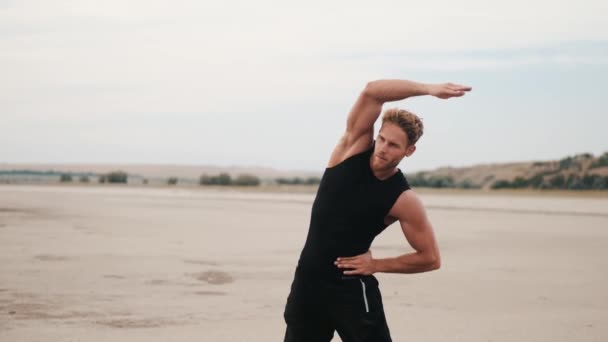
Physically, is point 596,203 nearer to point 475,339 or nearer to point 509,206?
point 509,206

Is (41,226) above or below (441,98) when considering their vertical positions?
below

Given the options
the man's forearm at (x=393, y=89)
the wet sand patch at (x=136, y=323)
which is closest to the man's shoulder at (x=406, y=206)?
the man's forearm at (x=393, y=89)

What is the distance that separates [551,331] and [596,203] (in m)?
29.4

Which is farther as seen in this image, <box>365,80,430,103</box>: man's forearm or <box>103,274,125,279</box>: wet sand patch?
<box>103,274,125,279</box>: wet sand patch

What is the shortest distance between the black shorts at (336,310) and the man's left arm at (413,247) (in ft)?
0.35

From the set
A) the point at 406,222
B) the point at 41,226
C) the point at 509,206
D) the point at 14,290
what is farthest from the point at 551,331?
the point at 509,206

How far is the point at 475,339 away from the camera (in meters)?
8.72

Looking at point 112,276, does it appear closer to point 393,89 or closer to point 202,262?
point 202,262

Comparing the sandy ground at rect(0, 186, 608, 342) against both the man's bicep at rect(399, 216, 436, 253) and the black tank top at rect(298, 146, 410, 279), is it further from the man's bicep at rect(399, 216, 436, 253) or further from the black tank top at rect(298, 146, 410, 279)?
the man's bicep at rect(399, 216, 436, 253)

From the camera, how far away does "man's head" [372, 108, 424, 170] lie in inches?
189

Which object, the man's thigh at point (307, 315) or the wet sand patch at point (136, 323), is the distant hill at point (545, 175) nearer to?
the wet sand patch at point (136, 323)

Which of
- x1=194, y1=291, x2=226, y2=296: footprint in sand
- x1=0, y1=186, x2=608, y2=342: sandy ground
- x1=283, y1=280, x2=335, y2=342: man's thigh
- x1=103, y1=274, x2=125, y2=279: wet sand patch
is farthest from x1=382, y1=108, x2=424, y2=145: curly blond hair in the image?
x1=103, y1=274, x2=125, y2=279: wet sand patch

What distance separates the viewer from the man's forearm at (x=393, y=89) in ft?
15.8

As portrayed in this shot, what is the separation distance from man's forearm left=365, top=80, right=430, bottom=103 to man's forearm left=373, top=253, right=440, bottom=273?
91cm
